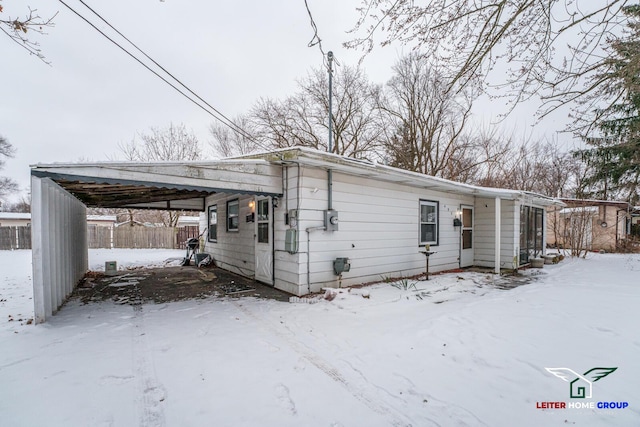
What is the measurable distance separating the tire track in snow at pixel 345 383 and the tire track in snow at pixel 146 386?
1.35 metres

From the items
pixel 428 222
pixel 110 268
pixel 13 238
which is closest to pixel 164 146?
pixel 13 238

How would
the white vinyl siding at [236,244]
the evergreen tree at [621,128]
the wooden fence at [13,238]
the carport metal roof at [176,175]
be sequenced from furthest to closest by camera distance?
the wooden fence at [13,238] → the white vinyl siding at [236,244] → the carport metal roof at [176,175] → the evergreen tree at [621,128]

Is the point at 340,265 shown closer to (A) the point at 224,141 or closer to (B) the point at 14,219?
(A) the point at 224,141

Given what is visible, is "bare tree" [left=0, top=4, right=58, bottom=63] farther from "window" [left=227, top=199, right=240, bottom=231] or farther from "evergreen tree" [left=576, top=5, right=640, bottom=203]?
"evergreen tree" [left=576, top=5, right=640, bottom=203]

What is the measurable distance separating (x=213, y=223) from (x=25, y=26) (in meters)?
7.42

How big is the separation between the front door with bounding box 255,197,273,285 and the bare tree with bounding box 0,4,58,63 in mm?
3892

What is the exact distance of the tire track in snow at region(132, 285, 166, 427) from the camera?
2031 millimetres

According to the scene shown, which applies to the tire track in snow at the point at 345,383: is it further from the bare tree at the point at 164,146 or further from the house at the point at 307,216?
the bare tree at the point at 164,146

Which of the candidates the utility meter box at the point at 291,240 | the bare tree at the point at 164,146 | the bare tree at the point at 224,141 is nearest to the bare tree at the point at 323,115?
the bare tree at the point at 224,141

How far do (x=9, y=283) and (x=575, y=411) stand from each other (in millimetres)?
10267

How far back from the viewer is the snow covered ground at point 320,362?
2062 mm

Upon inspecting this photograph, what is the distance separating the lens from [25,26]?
9.02 feet

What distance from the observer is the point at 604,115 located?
346 cm

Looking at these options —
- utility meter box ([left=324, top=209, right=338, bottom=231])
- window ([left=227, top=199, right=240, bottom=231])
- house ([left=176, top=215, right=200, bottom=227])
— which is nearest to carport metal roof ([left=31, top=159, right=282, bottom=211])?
utility meter box ([left=324, top=209, right=338, bottom=231])
